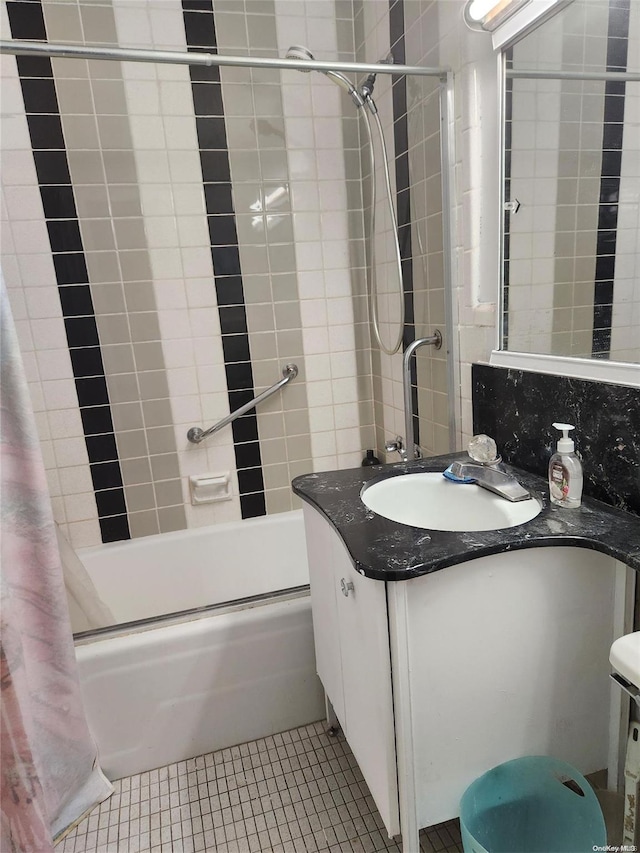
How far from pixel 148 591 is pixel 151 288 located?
1.14m

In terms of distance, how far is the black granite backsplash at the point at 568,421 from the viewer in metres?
1.03

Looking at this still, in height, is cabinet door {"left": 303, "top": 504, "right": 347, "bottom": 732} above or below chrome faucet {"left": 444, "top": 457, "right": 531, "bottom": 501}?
below

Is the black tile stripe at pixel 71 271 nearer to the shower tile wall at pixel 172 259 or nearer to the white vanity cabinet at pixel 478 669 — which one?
the shower tile wall at pixel 172 259

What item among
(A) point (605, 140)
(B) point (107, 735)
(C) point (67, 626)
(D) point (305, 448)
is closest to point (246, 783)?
(B) point (107, 735)

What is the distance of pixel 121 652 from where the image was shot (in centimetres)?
141

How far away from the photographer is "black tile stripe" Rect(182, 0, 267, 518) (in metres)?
1.87

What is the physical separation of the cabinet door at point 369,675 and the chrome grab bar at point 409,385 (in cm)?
58

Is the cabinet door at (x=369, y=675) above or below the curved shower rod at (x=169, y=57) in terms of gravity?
below

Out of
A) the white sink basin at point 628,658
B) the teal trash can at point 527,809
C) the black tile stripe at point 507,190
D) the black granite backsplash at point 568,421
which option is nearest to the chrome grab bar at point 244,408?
the black granite backsplash at point 568,421

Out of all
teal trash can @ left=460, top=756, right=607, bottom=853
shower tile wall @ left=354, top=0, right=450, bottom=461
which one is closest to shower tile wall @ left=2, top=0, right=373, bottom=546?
shower tile wall @ left=354, top=0, right=450, bottom=461

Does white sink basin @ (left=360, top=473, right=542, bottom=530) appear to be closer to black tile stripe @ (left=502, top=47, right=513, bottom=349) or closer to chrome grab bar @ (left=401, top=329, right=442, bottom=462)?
chrome grab bar @ (left=401, top=329, right=442, bottom=462)

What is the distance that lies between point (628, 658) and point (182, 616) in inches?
43.8

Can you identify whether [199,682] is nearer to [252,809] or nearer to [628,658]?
[252,809]

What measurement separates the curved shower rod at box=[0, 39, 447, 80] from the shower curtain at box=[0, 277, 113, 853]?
24.2 inches
